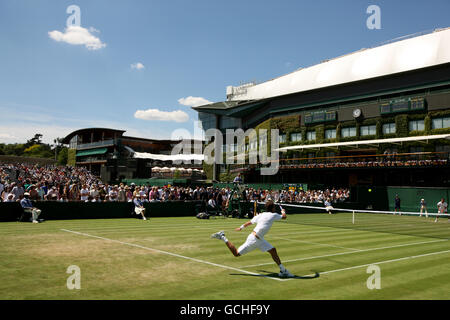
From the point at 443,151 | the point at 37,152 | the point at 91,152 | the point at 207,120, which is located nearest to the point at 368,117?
the point at 443,151

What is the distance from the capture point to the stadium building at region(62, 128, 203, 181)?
6581cm

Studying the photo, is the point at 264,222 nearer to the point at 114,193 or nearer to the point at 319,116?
the point at 114,193

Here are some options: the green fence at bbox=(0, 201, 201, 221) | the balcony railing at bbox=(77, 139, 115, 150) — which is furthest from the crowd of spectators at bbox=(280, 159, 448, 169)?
the balcony railing at bbox=(77, 139, 115, 150)

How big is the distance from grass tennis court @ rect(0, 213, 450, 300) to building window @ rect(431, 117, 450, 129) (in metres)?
37.0

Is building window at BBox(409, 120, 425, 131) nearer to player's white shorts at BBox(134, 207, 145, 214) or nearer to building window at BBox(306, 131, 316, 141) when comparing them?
building window at BBox(306, 131, 316, 141)

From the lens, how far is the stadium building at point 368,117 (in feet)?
154

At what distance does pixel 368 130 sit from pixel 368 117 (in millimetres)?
1921

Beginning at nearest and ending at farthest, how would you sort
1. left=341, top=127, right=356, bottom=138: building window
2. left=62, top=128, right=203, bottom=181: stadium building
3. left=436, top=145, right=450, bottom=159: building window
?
left=436, top=145, right=450, bottom=159: building window < left=341, top=127, right=356, bottom=138: building window < left=62, top=128, right=203, bottom=181: stadium building

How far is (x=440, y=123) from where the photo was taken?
46.8 meters

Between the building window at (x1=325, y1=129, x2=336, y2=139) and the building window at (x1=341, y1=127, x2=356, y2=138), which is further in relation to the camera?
the building window at (x1=325, y1=129, x2=336, y2=139)

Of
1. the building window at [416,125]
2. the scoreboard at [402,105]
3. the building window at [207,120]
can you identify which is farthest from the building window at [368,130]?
the building window at [207,120]

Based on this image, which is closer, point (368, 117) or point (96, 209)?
point (96, 209)

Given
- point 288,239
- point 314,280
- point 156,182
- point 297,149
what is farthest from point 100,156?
point 314,280
